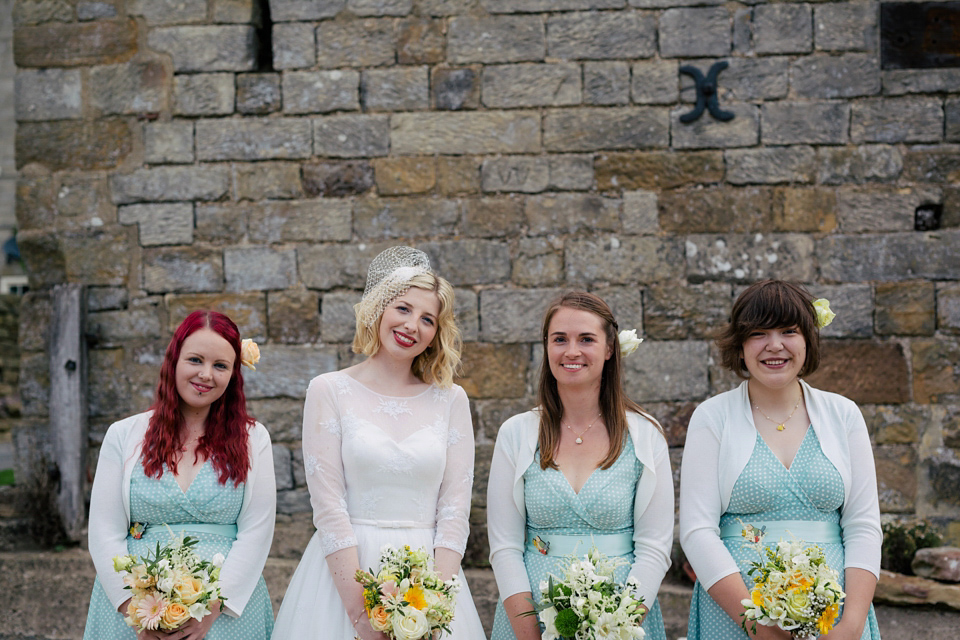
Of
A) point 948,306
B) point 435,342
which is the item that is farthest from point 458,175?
point 948,306

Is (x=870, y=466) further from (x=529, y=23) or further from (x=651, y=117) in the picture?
(x=529, y=23)

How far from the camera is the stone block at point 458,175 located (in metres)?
4.73

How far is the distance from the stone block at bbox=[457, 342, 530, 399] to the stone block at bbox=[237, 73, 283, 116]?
181 cm

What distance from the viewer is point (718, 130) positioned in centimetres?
462

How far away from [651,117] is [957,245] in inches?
71.7

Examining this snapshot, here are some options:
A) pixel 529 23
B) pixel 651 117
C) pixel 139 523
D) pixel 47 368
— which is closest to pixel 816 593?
pixel 139 523

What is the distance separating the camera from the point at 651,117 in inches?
184

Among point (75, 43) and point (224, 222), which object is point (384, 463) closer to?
point (224, 222)

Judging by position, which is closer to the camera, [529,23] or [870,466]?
[870,466]

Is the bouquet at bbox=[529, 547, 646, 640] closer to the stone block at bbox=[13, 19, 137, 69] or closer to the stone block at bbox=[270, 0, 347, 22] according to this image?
the stone block at bbox=[270, 0, 347, 22]

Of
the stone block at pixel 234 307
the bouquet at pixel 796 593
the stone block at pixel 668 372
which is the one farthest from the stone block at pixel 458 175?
the bouquet at pixel 796 593

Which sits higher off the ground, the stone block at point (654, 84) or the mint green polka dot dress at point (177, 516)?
the stone block at point (654, 84)

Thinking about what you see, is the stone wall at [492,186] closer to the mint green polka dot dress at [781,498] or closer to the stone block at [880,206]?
the stone block at [880,206]

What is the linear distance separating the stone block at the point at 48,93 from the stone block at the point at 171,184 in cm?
53
